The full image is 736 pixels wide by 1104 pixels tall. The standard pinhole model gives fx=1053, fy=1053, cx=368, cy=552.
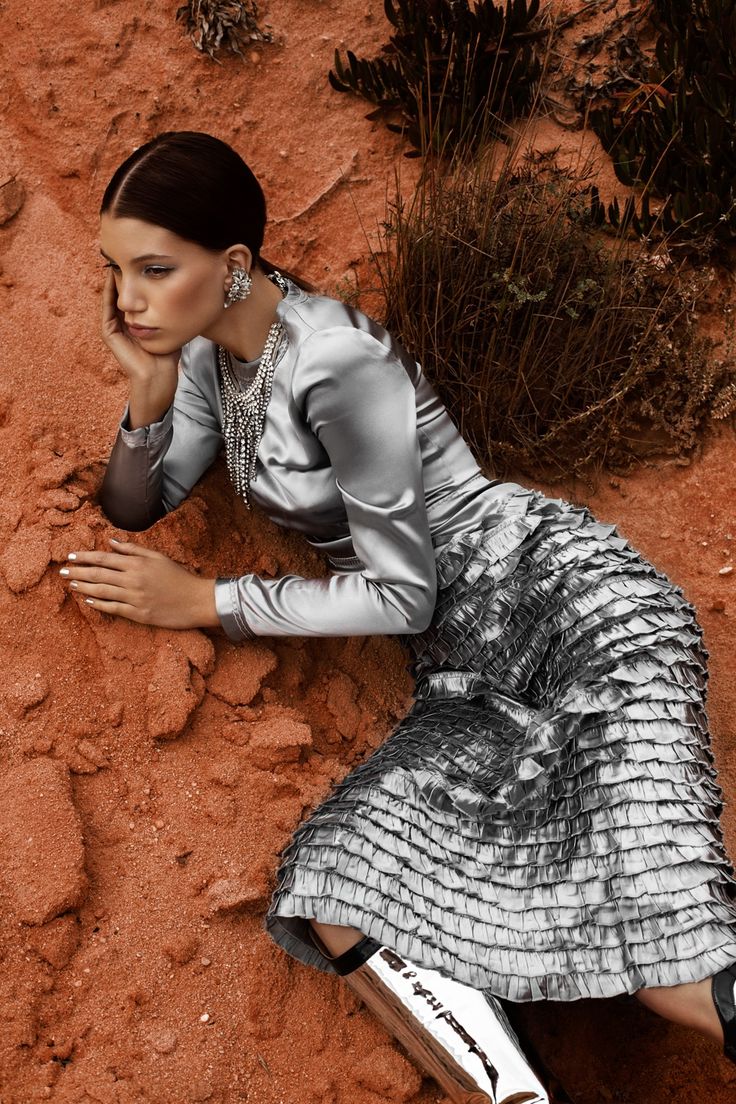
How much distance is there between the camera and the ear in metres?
2.11

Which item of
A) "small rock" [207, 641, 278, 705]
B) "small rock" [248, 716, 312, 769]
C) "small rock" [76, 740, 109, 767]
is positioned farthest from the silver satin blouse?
"small rock" [76, 740, 109, 767]

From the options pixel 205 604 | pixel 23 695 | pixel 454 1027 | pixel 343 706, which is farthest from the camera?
pixel 343 706

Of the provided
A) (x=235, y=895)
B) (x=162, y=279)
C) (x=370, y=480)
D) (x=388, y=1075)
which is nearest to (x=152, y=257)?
(x=162, y=279)

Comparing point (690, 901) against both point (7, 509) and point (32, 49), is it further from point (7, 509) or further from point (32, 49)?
point (32, 49)

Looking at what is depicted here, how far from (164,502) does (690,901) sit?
151cm

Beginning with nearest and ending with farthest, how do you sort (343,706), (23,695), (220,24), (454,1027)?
(454,1027) → (23,695) → (343,706) → (220,24)

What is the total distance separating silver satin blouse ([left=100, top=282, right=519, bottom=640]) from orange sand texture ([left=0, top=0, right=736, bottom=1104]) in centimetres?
17

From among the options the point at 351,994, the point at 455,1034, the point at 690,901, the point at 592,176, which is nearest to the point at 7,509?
the point at 351,994

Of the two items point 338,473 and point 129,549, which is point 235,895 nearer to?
point 129,549

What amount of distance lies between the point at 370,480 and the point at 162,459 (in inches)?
23.4

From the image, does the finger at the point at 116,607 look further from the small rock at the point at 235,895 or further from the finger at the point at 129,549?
the small rock at the point at 235,895

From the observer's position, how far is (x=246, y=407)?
91.3 inches

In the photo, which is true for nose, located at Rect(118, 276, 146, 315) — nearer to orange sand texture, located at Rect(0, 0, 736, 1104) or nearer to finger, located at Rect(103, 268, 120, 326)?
finger, located at Rect(103, 268, 120, 326)

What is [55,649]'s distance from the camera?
2361 mm
